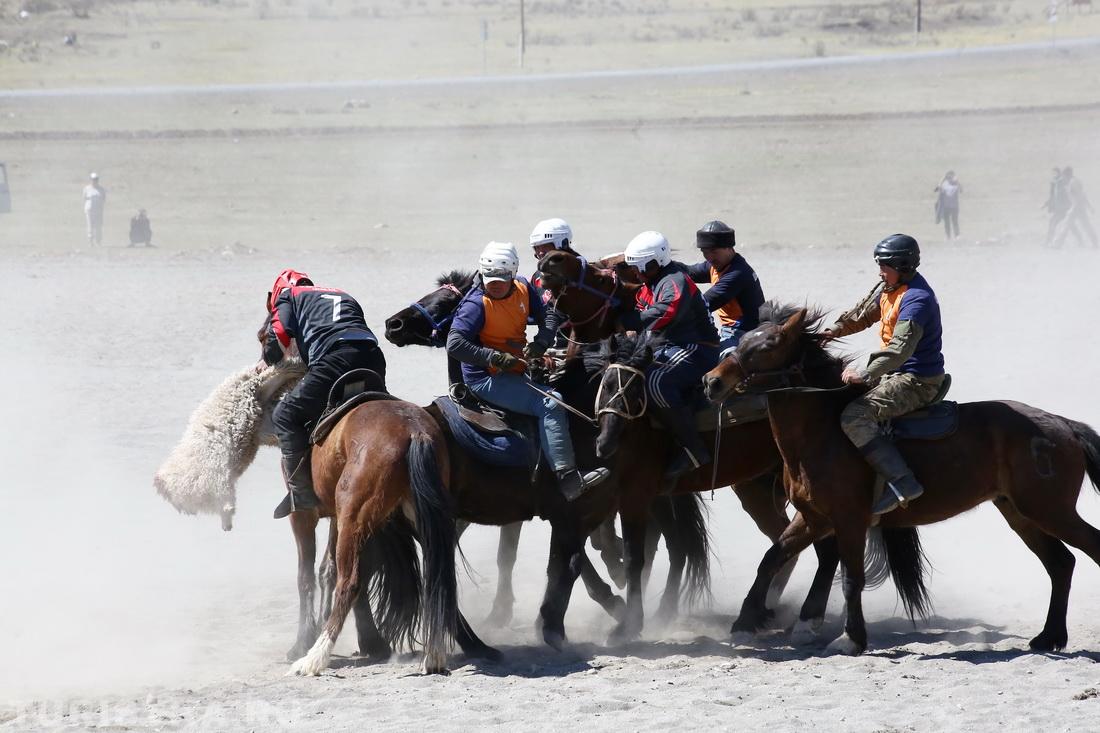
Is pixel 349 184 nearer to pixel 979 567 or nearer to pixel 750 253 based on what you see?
pixel 750 253

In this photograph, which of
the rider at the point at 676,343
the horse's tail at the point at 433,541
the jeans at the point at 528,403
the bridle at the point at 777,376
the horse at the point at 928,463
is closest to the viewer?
the horse's tail at the point at 433,541

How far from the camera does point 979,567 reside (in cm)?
1088

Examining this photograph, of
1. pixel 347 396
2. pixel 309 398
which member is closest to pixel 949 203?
pixel 347 396

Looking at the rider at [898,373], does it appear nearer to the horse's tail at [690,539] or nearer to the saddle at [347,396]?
the horse's tail at [690,539]

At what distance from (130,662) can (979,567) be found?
6.16 m

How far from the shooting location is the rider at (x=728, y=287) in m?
9.41

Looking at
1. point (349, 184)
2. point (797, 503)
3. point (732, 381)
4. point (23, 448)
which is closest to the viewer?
point (732, 381)

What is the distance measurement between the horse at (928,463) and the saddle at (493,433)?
1312 mm

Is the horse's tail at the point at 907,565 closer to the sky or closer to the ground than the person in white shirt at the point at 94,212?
closer to the ground

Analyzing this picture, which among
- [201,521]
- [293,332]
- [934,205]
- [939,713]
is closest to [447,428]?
[293,332]

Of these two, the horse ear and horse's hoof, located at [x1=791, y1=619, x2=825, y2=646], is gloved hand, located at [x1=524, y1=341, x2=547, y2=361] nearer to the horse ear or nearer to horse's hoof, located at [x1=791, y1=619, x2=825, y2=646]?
the horse ear

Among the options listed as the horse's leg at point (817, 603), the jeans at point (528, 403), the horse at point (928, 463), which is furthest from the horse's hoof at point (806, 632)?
the jeans at point (528, 403)

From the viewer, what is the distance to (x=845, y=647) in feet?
27.8

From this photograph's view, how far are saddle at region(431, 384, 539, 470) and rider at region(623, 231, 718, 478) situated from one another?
0.83 meters
